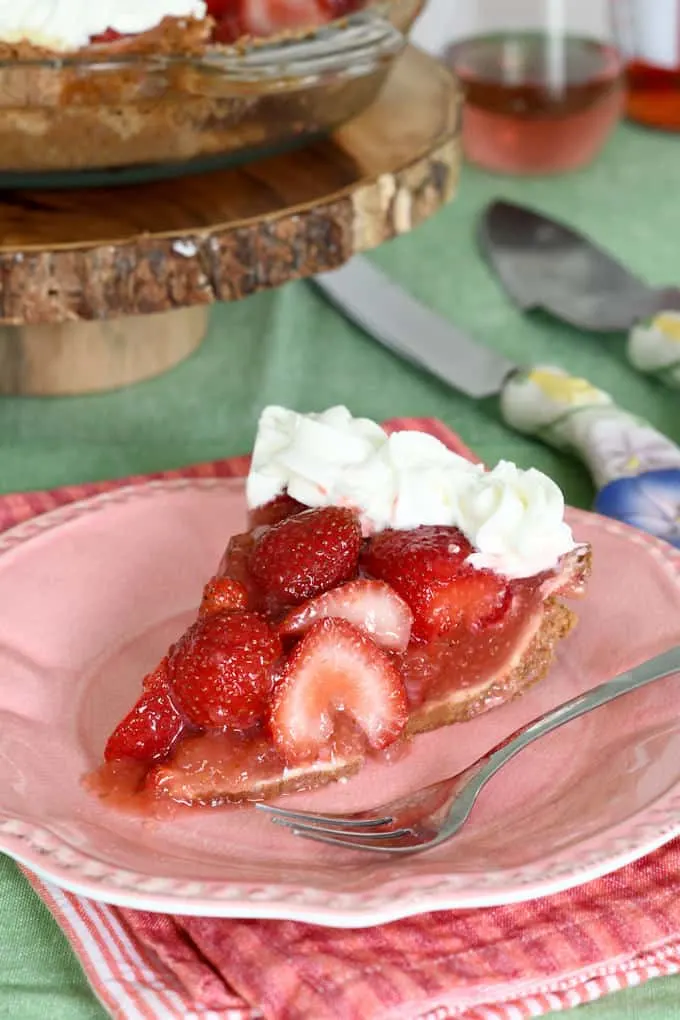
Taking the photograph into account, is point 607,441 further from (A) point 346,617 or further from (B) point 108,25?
(B) point 108,25

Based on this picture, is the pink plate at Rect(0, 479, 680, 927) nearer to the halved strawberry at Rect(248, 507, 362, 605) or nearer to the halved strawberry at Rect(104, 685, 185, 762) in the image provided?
the halved strawberry at Rect(104, 685, 185, 762)

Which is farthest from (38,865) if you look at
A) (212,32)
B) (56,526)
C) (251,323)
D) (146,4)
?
(251,323)

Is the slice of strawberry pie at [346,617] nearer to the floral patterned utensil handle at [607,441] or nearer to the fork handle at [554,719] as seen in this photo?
the fork handle at [554,719]

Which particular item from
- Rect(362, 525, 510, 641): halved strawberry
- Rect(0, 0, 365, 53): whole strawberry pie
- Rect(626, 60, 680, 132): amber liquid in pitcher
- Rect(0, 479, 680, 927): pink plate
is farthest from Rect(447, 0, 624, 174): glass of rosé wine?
Rect(362, 525, 510, 641): halved strawberry

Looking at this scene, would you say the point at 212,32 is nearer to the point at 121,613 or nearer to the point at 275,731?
the point at 121,613

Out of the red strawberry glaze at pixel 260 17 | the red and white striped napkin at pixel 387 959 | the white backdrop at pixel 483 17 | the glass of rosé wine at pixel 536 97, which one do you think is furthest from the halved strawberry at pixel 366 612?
the white backdrop at pixel 483 17
